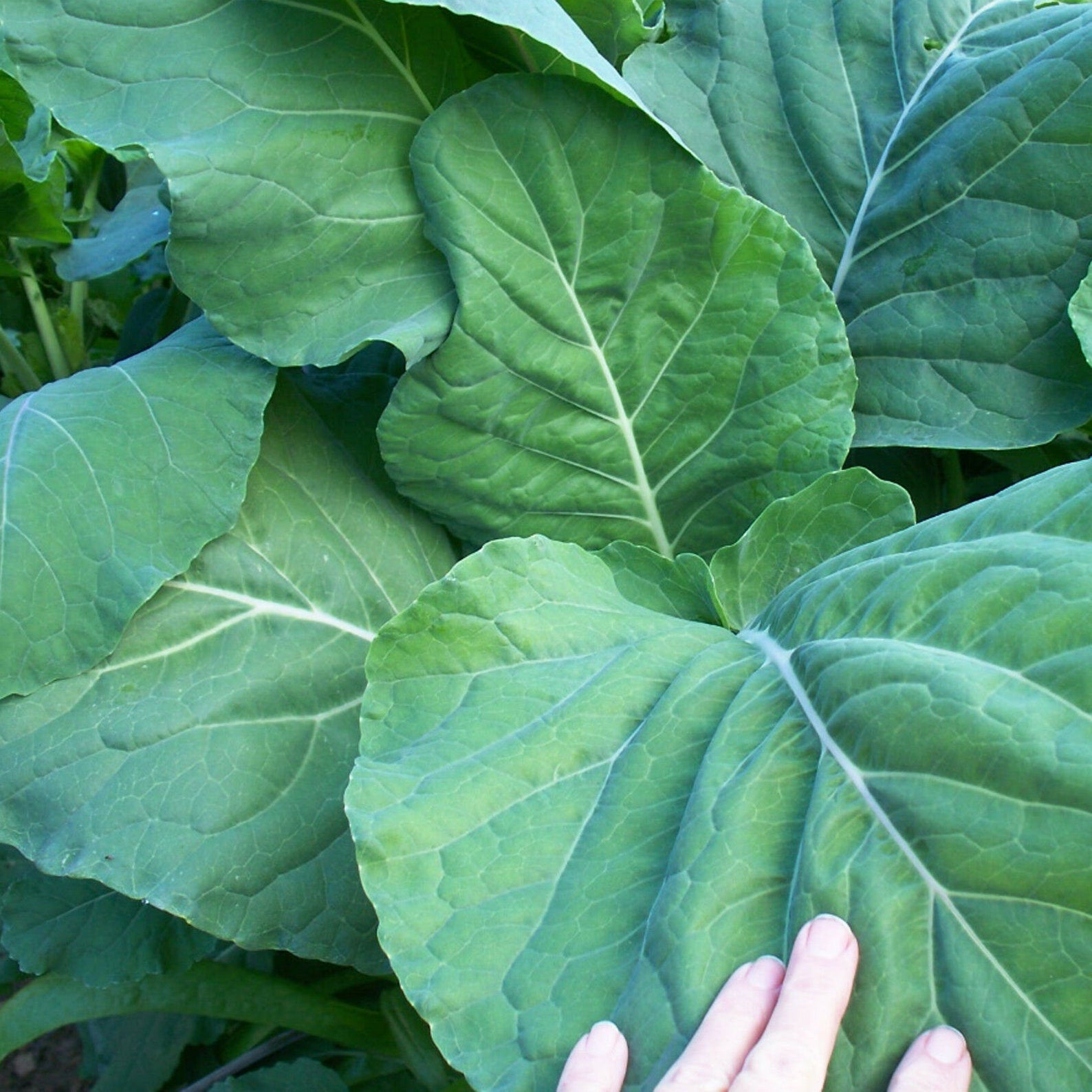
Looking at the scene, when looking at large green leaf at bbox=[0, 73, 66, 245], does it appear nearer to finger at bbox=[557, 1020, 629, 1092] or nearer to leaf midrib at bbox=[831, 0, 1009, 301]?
leaf midrib at bbox=[831, 0, 1009, 301]

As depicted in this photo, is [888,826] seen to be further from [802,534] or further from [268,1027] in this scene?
[268,1027]

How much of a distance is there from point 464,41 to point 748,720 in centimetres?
81

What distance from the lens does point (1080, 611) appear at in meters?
0.74

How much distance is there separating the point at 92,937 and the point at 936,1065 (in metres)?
1.08

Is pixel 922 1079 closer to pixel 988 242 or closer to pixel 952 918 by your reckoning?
pixel 952 918

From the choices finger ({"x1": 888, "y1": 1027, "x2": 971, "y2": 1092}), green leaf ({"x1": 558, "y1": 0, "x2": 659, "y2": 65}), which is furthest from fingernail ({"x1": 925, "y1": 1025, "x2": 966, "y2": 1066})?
green leaf ({"x1": 558, "y1": 0, "x2": 659, "y2": 65})

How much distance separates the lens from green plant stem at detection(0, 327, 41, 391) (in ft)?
5.44

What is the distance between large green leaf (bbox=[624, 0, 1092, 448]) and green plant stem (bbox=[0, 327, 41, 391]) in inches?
40.9

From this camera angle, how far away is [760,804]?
794 mm

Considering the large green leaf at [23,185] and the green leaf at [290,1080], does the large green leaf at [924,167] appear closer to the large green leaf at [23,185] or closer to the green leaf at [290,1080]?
the large green leaf at [23,185]

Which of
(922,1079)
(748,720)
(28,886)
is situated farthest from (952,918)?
(28,886)

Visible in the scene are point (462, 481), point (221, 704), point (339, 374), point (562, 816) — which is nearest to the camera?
point (562, 816)

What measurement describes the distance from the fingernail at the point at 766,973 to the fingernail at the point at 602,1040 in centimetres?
10

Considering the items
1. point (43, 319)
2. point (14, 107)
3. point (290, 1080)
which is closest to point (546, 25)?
point (14, 107)
